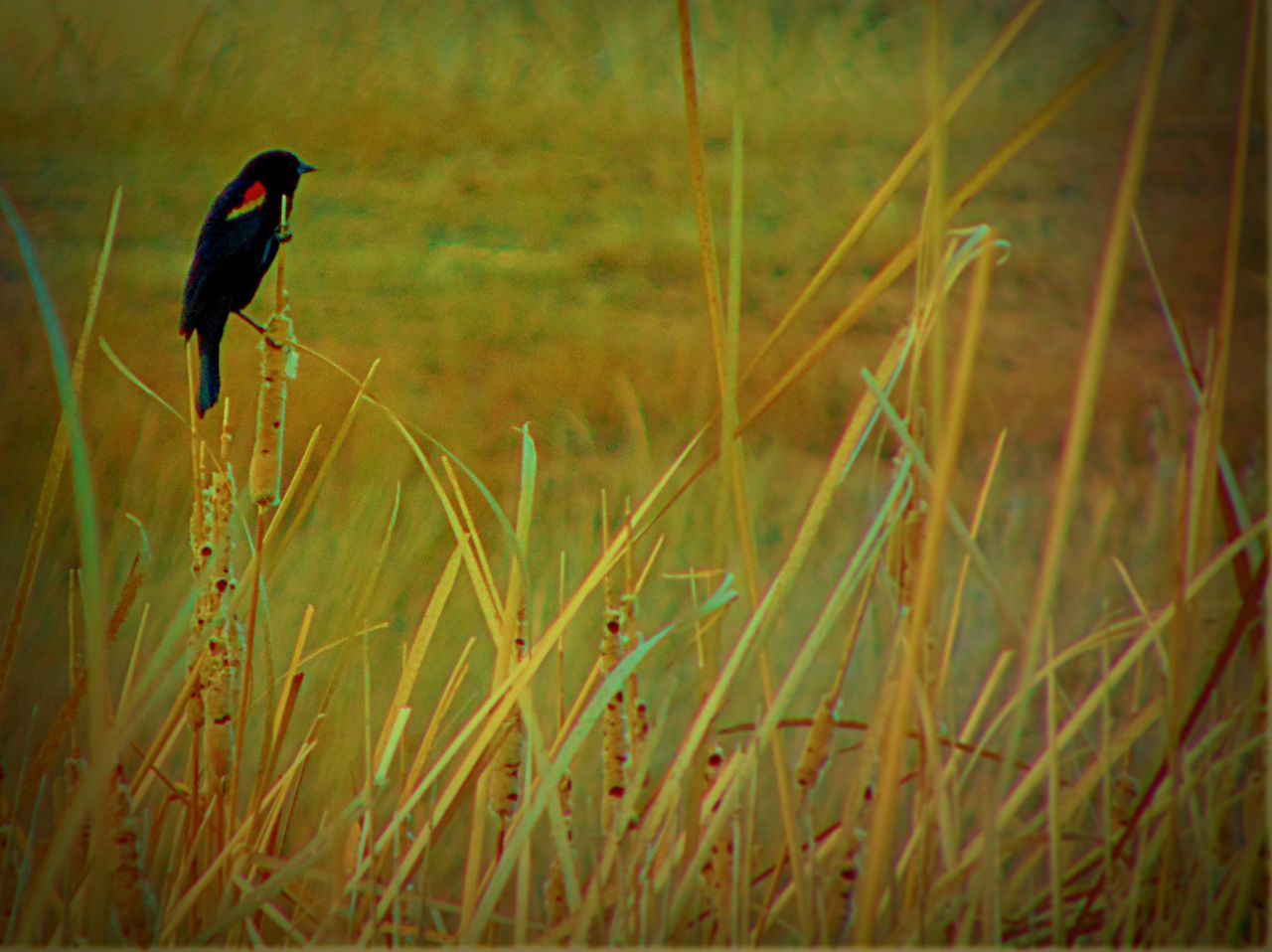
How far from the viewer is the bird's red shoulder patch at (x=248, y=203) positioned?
3.67 ft

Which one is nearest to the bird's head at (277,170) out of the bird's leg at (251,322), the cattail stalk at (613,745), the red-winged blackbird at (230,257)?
the red-winged blackbird at (230,257)

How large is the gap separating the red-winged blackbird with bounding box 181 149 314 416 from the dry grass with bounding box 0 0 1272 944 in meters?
0.03

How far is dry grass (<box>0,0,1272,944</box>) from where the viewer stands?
965 mm

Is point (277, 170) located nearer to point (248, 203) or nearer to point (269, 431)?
point (248, 203)

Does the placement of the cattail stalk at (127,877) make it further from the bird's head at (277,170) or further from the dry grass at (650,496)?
the bird's head at (277,170)

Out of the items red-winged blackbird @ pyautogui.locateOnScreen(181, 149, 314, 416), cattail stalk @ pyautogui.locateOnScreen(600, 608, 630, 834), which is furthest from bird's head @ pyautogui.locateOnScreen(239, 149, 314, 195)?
cattail stalk @ pyautogui.locateOnScreen(600, 608, 630, 834)

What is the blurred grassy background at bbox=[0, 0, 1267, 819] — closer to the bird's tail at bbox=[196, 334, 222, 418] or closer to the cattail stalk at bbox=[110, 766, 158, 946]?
the bird's tail at bbox=[196, 334, 222, 418]

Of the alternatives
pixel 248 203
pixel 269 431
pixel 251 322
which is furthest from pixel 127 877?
pixel 248 203

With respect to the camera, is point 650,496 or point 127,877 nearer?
point 127,877

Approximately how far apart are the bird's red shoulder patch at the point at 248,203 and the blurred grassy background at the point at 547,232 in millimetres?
42

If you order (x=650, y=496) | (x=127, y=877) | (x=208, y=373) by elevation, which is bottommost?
(x=127, y=877)

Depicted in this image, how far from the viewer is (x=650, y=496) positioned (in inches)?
42.6

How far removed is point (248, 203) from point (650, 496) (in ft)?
1.76

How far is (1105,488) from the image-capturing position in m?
1.10
